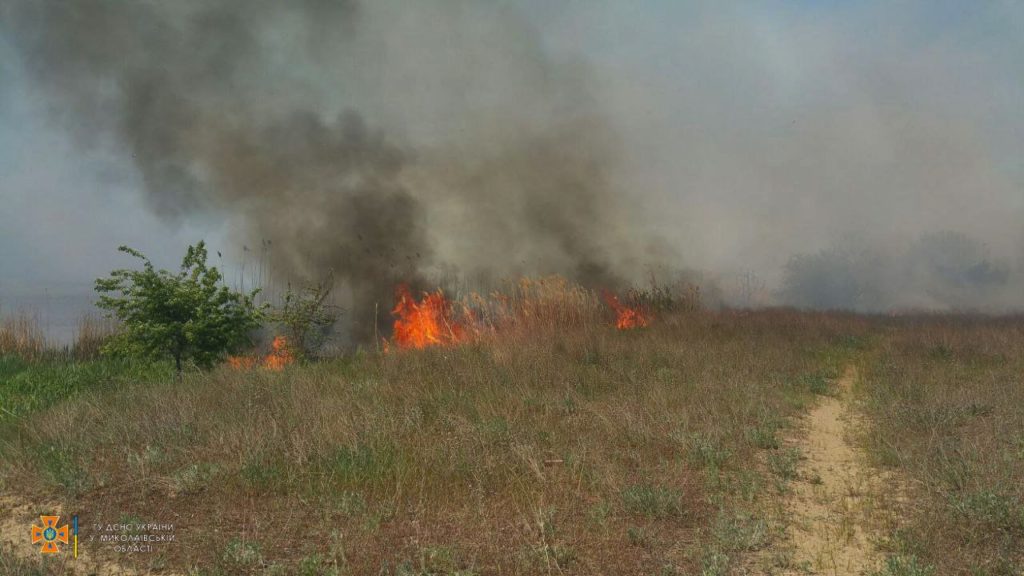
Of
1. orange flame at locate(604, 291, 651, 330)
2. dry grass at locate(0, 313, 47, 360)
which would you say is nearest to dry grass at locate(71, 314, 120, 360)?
dry grass at locate(0, 313, 47, 360)

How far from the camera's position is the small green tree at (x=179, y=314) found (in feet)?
38.0

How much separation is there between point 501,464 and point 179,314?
888cm

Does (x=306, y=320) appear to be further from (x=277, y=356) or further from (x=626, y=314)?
(x=626, y=314)

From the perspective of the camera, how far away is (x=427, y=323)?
60.3ft

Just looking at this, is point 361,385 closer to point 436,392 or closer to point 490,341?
point 436,392

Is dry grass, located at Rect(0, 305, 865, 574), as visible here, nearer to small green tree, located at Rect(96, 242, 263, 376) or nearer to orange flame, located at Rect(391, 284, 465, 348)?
small green tree, located at Rect(96, 242, 263, 376)

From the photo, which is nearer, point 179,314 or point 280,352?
point 179,314

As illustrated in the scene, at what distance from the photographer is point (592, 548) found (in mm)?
4727

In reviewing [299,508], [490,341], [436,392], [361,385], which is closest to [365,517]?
[299,508]

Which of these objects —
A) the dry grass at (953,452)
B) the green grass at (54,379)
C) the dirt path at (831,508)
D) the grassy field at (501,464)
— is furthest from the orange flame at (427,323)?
the dry grass at (953,452)

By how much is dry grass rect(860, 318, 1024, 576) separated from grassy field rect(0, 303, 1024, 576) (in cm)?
3

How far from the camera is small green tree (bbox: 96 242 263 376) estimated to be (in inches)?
456

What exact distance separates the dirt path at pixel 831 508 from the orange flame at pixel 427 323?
10137 millimetres

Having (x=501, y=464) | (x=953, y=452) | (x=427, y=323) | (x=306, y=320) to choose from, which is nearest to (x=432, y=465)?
(x=501, y=464)
